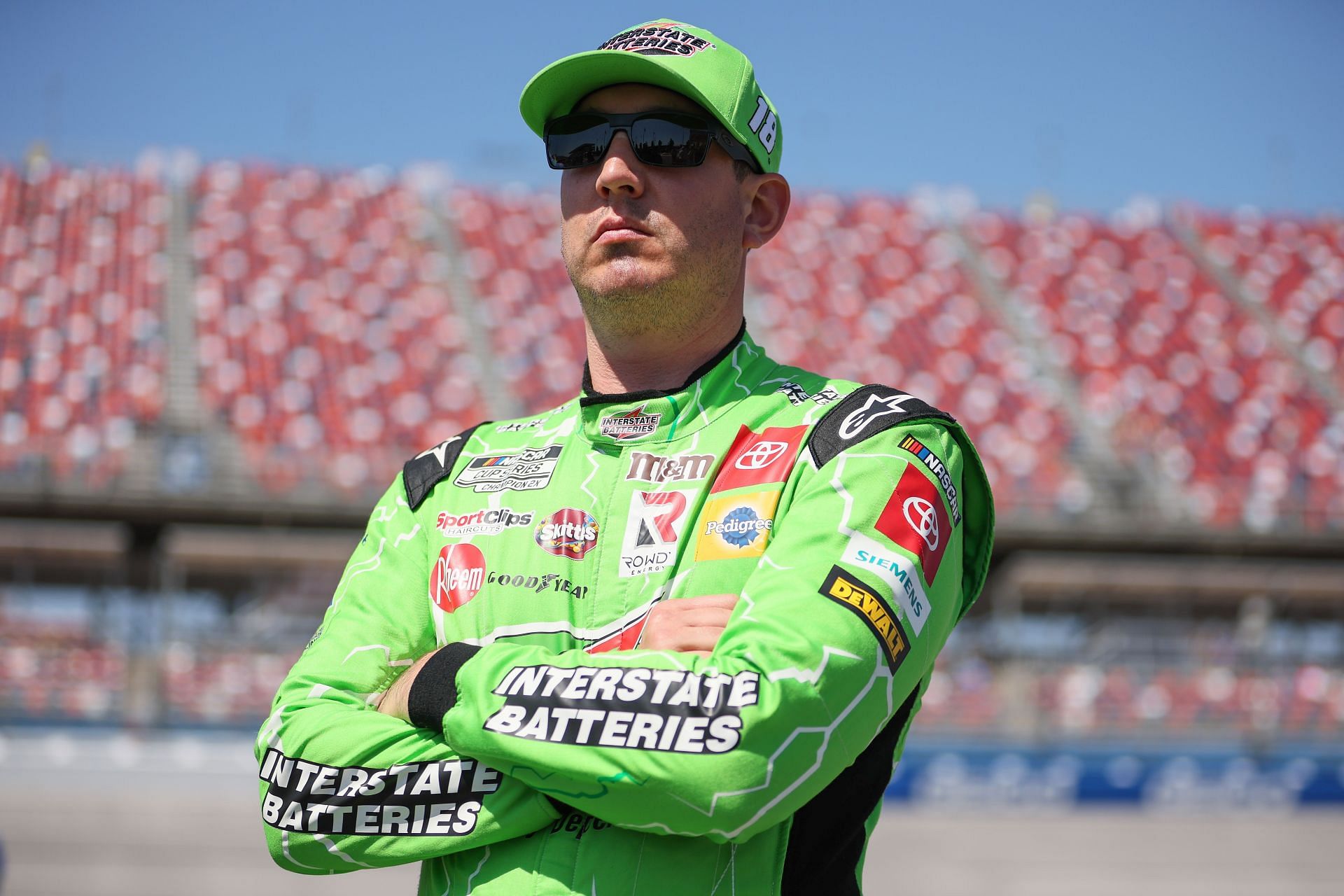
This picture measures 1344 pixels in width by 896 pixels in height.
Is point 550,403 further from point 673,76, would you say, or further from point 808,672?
point 808,672

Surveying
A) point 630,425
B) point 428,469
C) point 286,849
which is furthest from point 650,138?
point 286,849

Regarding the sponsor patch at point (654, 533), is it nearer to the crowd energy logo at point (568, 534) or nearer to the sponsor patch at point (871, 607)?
the crowd energy logo at point (568, 534)

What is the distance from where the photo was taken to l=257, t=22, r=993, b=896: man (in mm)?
1493

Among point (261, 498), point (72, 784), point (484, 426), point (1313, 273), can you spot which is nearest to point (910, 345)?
point (1313, 273)

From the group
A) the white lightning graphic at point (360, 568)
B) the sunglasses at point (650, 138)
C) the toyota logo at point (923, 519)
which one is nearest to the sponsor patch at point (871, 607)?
the toyota logo at point (923, 519)

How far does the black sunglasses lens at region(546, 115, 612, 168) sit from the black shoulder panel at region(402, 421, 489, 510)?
1.43ft

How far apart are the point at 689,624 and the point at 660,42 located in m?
0.84

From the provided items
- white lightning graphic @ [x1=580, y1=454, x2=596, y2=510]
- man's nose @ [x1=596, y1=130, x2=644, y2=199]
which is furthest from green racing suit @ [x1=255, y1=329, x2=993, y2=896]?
man's nose @ [x1=596, y1=130, x2=644, y2=199]

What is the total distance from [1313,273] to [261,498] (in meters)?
17.2

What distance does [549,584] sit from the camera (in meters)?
1.71

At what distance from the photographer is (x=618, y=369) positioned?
192cm

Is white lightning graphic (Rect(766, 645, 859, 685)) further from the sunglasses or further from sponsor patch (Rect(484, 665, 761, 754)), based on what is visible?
the sunglasses

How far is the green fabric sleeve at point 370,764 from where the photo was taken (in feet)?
Answer: 5.18

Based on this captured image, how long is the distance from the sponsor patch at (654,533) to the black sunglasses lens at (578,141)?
522 mm
